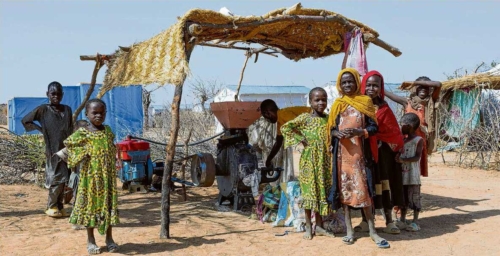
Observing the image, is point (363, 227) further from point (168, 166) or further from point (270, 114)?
point (168, 166)

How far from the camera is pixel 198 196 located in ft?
26.6

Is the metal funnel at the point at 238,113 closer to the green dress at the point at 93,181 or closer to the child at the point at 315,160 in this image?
the child at the point at 315,160

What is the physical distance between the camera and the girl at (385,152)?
511 centimetres

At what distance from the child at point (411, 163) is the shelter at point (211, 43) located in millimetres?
1557

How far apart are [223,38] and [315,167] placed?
7.81ft

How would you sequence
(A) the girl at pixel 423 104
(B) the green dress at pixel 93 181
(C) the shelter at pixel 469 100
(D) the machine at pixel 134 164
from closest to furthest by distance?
(B) the green dress at pixel 93 181, (A) the girl at pixel 423 104, (D) the machine at pixel 134 164, (C) the shelter at pixel 469 100

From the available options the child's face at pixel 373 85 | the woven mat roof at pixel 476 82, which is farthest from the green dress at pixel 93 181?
the woven mat roof at pixel 476 82

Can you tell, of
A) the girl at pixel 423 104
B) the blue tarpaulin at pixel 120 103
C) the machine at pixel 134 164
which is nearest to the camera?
the girl at pixel 423 104

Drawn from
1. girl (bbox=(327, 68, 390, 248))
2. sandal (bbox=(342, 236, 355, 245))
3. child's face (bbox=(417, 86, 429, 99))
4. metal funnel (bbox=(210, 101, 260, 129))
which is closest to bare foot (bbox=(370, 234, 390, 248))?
girl (bbox=(327, 68, 390, 248))

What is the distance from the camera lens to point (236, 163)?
6.73 meters

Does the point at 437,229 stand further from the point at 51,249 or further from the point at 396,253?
the point at 51,249

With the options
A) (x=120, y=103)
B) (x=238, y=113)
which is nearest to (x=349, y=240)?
(x=238, y=113)

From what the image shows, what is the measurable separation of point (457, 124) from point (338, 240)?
1119 cm

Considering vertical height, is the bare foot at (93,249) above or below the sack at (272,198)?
below
